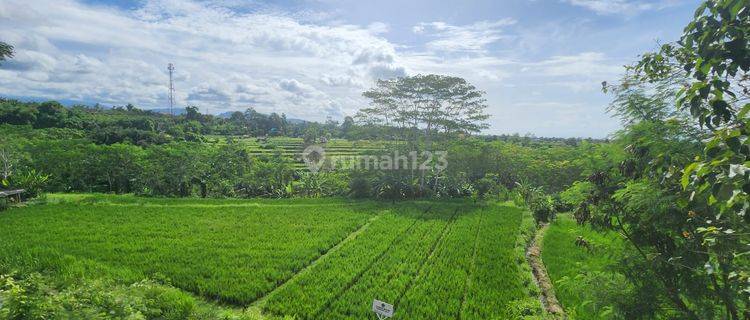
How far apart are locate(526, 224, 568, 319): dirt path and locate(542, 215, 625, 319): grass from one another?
18 cm

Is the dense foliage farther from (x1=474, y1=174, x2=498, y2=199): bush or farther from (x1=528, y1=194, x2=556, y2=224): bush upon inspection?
(x1=474, y1=174, x2=498, y2=199): bush

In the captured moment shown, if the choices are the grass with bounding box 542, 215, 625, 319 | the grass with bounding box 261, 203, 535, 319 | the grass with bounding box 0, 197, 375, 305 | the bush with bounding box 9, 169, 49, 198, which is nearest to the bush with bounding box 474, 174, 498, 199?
the grass with bounding box 0, 197, 375, 305

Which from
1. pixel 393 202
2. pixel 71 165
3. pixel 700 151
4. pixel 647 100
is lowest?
pixel 393 202

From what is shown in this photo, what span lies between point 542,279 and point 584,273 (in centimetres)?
523

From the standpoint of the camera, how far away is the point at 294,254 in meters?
12.6

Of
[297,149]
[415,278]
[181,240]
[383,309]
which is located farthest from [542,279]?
[297,149]

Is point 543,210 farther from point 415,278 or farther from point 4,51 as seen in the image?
point 4,51

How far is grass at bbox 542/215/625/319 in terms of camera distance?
5559mm

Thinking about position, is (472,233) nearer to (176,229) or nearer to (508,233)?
(508,233)

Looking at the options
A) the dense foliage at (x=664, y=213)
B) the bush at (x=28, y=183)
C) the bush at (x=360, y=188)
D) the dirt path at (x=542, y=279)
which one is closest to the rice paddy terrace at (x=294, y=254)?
the dirt path at (x=542, y=279)

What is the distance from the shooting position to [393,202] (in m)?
24.7

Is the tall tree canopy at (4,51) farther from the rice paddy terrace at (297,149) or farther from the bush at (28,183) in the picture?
the rice paddy terrace at (297,149)

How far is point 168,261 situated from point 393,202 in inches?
591

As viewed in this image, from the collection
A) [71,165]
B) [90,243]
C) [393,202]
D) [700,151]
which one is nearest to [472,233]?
[393,202]
